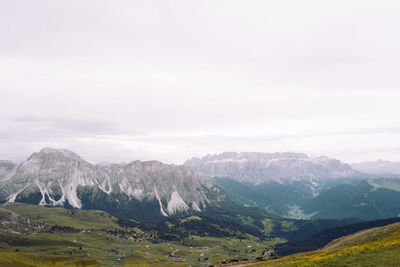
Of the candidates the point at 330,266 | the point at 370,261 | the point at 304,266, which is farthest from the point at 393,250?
the point at 304,266

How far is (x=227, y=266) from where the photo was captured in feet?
309

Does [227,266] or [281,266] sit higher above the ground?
[281,266]

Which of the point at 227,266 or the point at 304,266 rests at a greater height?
the point at 304,266

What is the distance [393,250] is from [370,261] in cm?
1087

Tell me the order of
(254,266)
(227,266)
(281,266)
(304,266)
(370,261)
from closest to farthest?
(370,261)
(304,266)
(281,266)
(254,266)
(227,266)

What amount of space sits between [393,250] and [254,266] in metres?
37.3

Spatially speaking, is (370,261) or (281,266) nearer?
(370,261)

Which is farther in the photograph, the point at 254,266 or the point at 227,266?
the point at 227,266

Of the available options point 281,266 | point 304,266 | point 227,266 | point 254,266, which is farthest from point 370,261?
point 227,266

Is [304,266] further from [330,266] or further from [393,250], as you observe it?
[393,250]

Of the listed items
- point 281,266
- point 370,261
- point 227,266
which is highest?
point 370,261

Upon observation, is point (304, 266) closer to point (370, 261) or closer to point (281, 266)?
point (281, 266)

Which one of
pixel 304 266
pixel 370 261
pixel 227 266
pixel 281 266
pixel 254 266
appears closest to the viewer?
pixel 370 261

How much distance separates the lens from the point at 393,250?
6319 centimetres
